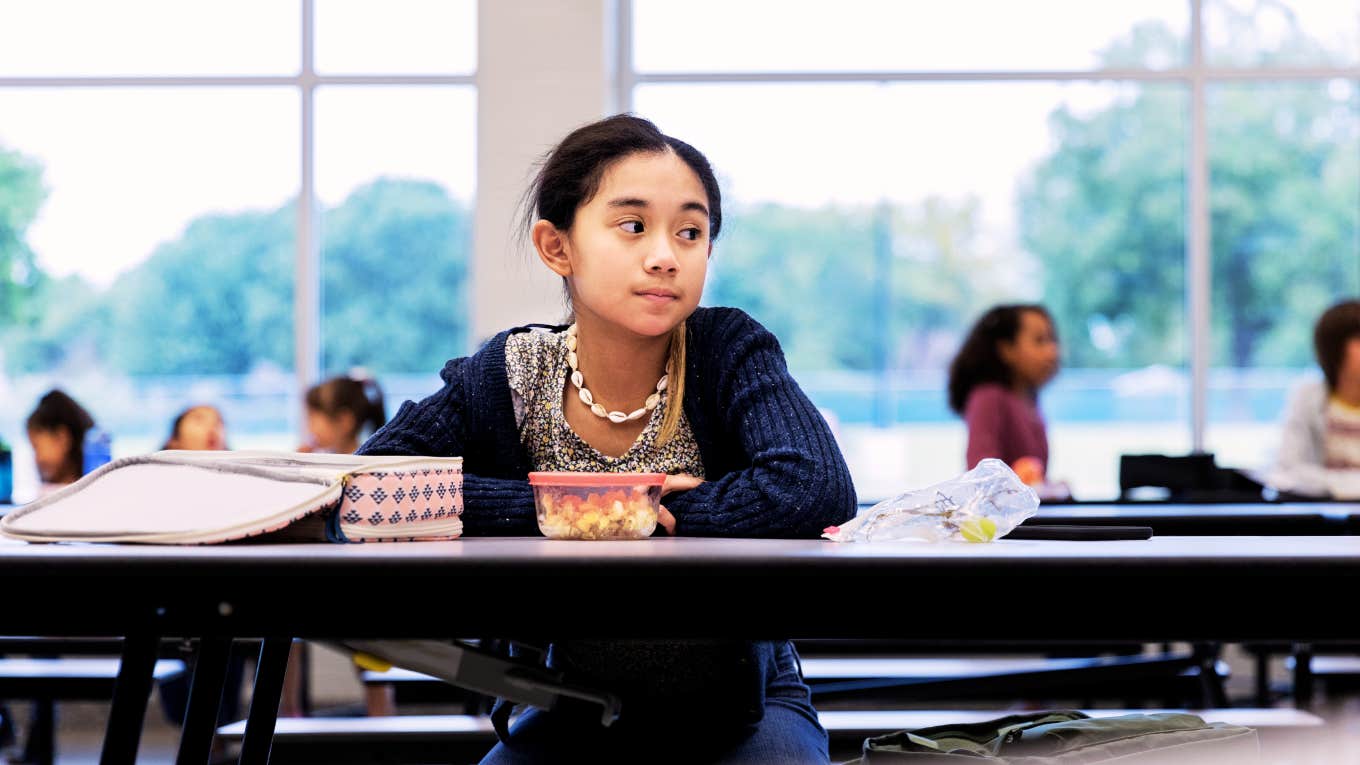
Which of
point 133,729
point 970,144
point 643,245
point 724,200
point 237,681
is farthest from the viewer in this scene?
point 970,144

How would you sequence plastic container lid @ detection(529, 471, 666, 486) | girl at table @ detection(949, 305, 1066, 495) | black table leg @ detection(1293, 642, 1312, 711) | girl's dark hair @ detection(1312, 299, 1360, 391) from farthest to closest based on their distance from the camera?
girl's dark hair @ detection(1312, 299, 1360, 391), girl at table @ detection(949, 305, 1066, 495), black table leg @ detection(1293, 642, 1312, 711), plastic container lid @ detection(529, 471, 666, 486)

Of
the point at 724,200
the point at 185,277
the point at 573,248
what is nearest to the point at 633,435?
the point at 573,248

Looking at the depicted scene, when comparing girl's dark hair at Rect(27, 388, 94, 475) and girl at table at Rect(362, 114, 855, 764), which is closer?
girl at table at Rect(362, 114, 855, 764)

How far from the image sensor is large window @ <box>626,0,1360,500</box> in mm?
5836

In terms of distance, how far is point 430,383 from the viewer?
5.94 meters

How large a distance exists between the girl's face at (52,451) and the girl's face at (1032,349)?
3025 mm

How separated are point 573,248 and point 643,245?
0.11 metres

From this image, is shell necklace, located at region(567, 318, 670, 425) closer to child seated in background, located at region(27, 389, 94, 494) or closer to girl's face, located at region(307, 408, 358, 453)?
girl's face, located at region(307, 408, 358, 453)

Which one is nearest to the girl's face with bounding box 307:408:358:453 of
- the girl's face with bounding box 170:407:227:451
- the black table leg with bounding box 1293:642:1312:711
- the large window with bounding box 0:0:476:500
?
the girl's face with bounding box 170:407:227:451

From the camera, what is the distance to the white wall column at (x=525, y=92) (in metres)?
5.54

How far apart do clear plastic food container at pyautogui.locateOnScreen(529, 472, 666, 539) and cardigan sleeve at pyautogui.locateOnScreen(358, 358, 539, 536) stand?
150 millimetres

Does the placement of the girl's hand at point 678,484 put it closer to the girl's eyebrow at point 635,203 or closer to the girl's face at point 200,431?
the girl's eyebrow at point 635,203

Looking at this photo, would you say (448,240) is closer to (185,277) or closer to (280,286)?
(280,286)

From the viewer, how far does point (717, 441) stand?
1573mm
